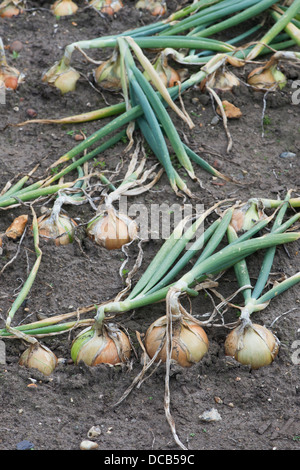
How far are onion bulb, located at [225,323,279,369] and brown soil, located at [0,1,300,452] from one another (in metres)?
0.03

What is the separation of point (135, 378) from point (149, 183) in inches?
38.6

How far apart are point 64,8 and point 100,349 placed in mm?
2385

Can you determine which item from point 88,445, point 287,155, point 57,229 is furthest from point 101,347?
point 287,155

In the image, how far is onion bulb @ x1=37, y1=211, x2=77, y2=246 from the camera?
7.59 ft

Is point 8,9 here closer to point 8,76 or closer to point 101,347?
point 8,76

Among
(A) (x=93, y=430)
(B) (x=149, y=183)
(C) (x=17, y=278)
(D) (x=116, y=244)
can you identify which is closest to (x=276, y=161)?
(B) (x=149, y=183)

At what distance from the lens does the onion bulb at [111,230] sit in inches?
90.9

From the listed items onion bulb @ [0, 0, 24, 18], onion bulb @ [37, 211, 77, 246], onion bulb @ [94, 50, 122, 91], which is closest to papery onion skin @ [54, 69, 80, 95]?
onion bulb @ [94, 50, 122, 91]

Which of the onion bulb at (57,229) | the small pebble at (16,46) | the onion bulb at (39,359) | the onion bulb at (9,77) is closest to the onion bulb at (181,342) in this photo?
the onion bulb at (39,359)

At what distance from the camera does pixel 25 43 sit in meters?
3.42

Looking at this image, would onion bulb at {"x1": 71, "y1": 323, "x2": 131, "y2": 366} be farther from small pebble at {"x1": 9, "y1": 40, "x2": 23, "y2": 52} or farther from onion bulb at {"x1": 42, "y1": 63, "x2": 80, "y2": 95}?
small pebble at {"x1": 9, "y1": 40, "x2": 23, "y2": 52}

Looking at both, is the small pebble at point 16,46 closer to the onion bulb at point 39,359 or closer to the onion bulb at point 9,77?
the onion bulb at point 9,77

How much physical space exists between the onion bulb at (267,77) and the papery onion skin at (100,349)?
1620 mm

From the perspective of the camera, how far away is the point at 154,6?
3.58m
